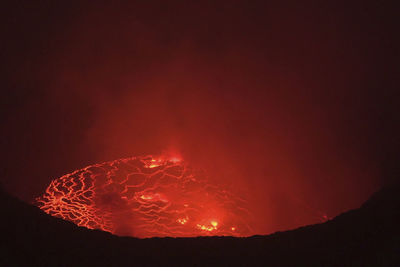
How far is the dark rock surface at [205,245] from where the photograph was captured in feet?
5.56

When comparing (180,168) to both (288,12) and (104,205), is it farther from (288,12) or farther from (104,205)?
(288,12)

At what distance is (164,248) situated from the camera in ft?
5.92

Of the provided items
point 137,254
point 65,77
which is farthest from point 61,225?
point 65,77

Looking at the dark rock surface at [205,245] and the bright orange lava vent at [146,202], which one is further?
the bright orange lava vent at [146,202]

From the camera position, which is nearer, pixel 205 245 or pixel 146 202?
pixel 205 245

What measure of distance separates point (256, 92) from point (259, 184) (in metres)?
1.39

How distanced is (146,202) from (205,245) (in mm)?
2460

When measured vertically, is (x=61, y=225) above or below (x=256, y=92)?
below

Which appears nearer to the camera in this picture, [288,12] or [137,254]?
[137,254]

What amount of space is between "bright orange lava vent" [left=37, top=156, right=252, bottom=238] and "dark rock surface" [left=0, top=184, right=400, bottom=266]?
1.86m

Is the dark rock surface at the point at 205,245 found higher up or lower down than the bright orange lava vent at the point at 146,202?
lower down

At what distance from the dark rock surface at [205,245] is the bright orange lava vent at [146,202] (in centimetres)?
186

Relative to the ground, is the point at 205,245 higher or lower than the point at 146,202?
lower

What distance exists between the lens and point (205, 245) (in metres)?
1.83
